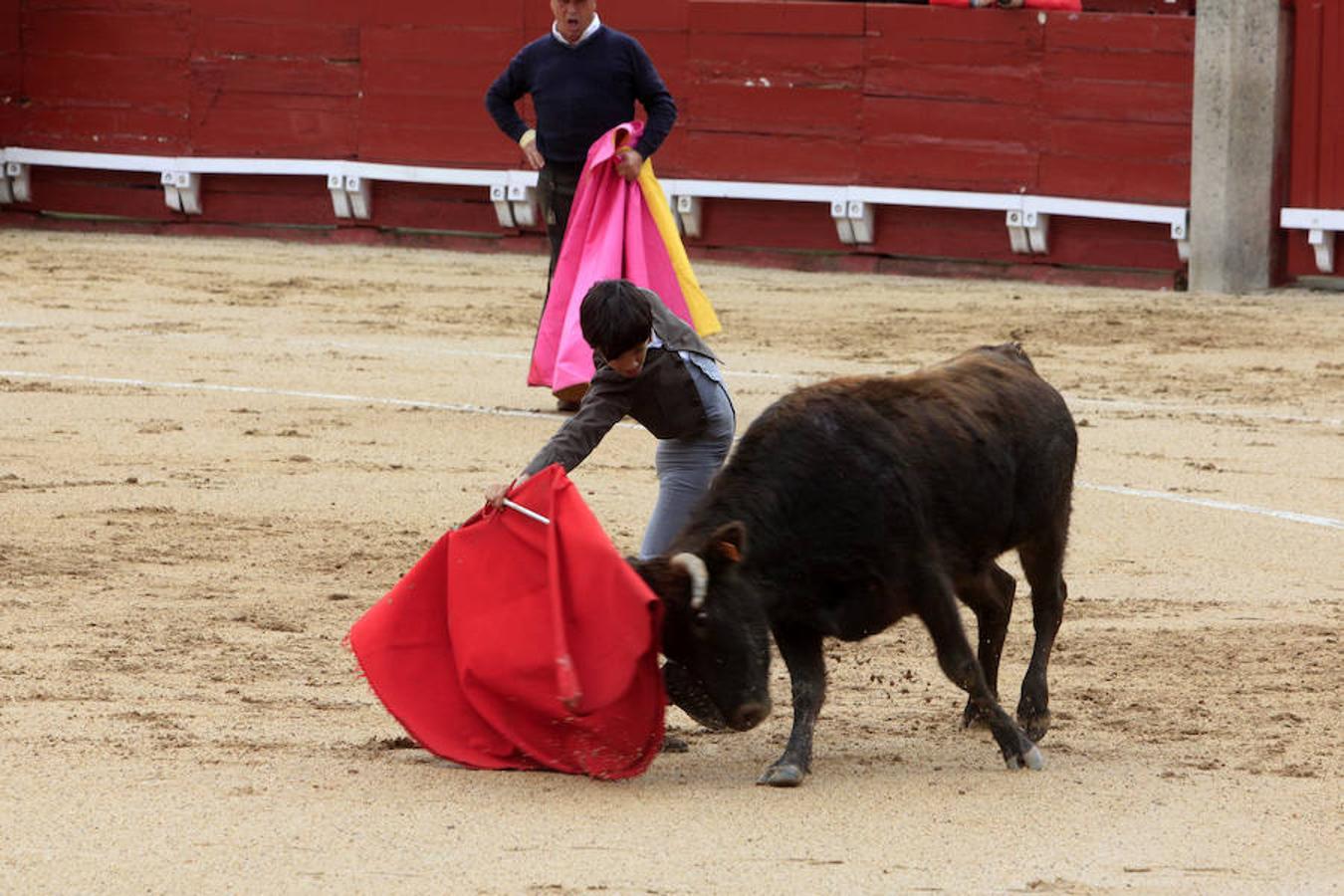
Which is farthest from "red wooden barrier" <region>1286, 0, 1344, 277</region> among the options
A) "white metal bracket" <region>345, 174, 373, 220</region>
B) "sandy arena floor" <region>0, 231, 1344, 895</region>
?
"white metal bracket" <region>345, 174, 373, 220</region>

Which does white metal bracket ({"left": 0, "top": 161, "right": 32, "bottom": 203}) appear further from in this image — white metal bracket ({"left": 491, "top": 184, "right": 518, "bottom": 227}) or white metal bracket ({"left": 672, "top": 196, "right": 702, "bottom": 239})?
white metal bracket ({"left": 672, "top": 196, "right": 702, "bottom": 239})

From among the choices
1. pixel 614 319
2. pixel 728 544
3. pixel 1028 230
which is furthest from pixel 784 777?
pixel 1028 230

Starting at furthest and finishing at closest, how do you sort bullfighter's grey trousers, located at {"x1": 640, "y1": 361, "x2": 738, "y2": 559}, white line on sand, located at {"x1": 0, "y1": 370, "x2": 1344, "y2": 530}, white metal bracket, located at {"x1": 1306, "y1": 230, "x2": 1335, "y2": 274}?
1. white metal bracket, located at {"x1": 1306, "y1": 230, "x2": 1335, "y2": 274}
2. white line on sand, located at {"x1": 0, "y1": 370, "x2": 1344, "y2": 530}
3. bullfighter's grey trousers, located at {"x1": 640, "y1": 361, "x2": 738, "y2": 559}

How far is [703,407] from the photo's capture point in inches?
162

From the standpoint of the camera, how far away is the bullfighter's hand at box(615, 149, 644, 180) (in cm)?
703

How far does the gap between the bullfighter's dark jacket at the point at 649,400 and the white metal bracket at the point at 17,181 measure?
1080 cm

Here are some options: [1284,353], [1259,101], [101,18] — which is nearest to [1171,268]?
[1259,101]

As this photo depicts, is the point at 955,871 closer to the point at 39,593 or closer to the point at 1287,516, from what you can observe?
the point at 39,593

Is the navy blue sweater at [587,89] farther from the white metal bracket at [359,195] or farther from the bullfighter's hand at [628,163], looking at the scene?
the white metal bracket at [359,195]

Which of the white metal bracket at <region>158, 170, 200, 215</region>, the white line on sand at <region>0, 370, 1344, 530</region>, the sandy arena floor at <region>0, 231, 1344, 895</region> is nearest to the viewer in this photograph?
the sandy arena floor at <region>0, 231, 1344, 895</region>

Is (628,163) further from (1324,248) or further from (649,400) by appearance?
(1324,248)

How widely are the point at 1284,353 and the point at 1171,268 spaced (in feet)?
Result: 7.35

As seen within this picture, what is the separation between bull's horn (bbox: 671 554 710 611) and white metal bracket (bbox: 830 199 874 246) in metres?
8.58

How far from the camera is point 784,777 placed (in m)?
3.73
